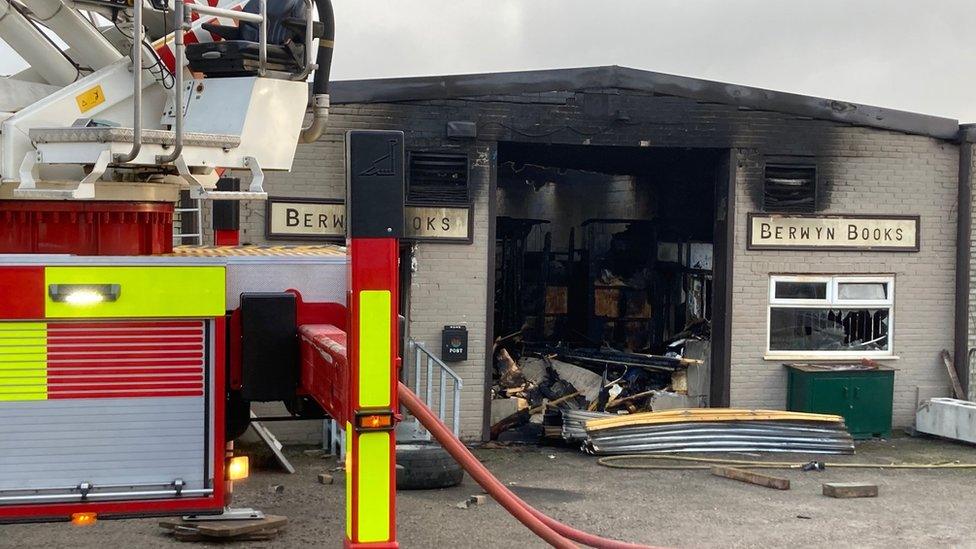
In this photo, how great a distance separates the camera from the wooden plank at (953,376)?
582 inches

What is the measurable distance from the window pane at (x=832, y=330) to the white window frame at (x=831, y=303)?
8 centimetres

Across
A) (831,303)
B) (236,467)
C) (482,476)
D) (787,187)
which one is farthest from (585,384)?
(482,476)

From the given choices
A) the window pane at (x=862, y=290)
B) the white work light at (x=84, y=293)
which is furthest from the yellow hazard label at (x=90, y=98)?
the window pane at (x=862, y=290)

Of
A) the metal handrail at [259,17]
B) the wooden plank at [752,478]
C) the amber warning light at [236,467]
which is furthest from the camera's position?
the wooden plank at [752,478]

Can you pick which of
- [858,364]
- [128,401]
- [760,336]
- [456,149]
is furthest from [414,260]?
[128,401]

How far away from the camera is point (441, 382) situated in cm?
1265

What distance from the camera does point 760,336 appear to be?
47.3ft

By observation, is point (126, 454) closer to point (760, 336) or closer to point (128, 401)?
point (128, 401)

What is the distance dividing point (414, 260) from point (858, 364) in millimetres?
5732

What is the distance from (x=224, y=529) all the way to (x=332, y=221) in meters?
5.66

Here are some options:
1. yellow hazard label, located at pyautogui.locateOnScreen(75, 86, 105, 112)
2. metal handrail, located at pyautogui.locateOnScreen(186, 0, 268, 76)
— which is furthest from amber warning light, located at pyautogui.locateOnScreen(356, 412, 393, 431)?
yellow hazard label, located at pyautogui.locateOnScreen(75, 86, 105, 112)

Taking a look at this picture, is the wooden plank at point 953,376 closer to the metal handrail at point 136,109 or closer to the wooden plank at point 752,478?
the wooden plank at point 752,478

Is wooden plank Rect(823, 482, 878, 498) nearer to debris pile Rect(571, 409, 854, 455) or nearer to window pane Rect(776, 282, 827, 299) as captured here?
debris pile Rect(571, 409, 854, 455)

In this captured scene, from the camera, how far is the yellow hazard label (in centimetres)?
687
